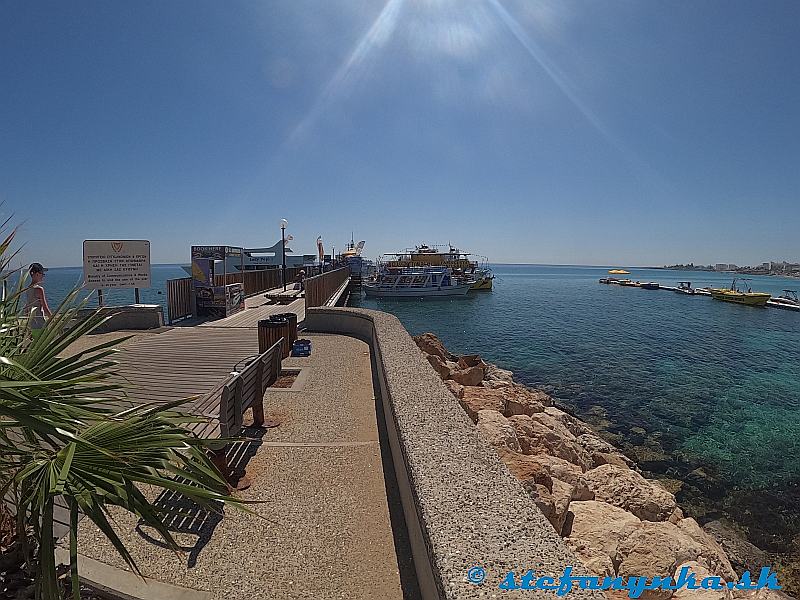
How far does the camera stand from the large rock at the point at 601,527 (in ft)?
12.6

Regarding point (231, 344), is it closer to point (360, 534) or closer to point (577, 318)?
point (360, 534)

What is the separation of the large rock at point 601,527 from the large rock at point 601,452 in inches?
131

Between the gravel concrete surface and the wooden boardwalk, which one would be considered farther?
the wooden boardwalk

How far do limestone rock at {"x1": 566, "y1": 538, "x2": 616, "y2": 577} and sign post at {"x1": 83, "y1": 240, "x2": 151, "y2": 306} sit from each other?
11.6m

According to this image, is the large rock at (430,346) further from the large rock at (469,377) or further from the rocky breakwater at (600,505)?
the rocky breakwater at (600,505)

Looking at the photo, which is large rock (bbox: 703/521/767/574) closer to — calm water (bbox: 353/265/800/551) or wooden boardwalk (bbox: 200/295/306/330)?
calm water (bbox: 353/265/800/551)

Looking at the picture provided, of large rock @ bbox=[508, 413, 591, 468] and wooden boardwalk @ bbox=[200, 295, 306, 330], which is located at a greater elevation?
wooden boardwalk @ bbox=[200, 295, 306, 330]

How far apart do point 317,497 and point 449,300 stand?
1773 inches

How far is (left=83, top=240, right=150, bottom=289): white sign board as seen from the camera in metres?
11.2

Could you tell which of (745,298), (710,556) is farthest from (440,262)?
(710,556)

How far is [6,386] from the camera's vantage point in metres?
1.42

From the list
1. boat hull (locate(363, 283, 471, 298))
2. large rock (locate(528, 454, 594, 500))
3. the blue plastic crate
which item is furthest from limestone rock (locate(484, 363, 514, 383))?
boat hull (locate(363, 283, 471, 298))
